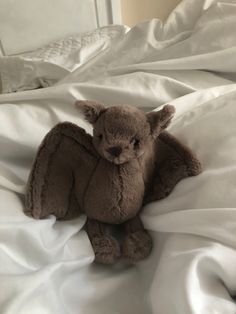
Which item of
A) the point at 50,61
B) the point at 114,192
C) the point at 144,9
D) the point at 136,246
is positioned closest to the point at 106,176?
the point at 114,192

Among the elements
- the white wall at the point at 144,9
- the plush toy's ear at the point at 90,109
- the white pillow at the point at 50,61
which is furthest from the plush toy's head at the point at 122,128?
the white wall at the point at 144,9

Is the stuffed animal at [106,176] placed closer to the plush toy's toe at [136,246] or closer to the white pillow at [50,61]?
the plush toy's toe at [136,246]

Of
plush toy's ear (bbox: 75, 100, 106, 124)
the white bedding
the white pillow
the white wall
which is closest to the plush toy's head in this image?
plush toy's ear (bbox: 75, 100, 106, 124)

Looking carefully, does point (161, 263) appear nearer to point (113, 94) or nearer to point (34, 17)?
point (113, 94)

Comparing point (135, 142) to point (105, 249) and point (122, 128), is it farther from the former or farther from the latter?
point (105, 249)

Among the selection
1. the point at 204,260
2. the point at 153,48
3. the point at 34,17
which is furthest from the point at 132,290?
the point at 34,17

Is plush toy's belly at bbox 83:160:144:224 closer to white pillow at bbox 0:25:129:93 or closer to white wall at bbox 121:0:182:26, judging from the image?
white pillow at bbox 0:25:129:93

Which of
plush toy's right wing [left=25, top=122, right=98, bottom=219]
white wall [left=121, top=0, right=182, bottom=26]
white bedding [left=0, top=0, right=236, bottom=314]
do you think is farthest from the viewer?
white wall [left=121, top=0, right=182, bottom=26]
